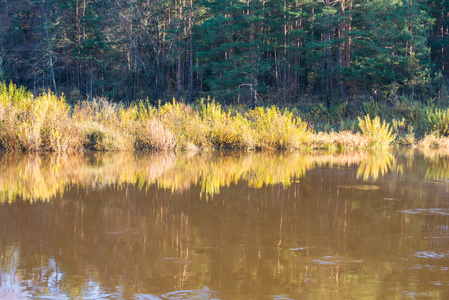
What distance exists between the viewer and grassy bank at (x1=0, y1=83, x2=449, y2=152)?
1670cm

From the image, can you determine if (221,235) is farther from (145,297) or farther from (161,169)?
(161,169)

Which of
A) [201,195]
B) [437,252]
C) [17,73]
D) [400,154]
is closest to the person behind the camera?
[437,252]

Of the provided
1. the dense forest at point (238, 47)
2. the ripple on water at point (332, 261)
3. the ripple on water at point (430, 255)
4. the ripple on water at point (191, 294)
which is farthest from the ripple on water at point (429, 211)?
the dense forest at point (238, 47)

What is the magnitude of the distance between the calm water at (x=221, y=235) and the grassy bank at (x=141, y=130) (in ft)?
18.2

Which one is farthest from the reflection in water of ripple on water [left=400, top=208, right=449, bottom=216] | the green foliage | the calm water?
the green foliage

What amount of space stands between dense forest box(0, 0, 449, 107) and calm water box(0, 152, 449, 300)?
23.4 m

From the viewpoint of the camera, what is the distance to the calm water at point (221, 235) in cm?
447

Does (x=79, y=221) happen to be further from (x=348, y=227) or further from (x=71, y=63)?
(x=71, y=63)

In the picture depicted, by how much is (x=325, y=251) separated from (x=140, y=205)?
350 centimetres

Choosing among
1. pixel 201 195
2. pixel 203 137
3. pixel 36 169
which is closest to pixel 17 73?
pixel 203 137

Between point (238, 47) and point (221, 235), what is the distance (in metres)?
33.7

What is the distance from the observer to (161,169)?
498 inches

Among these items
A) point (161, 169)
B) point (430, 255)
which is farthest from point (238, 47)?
point (430, 255)

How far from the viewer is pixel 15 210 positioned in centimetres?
739
